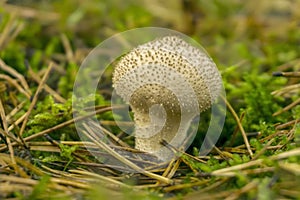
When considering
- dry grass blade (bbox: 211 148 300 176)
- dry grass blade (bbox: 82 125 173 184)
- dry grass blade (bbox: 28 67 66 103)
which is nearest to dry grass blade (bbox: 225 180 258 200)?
dry grass blade (bbox: 211 148 300 176)

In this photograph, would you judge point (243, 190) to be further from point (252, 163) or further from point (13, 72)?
point (13, 72)

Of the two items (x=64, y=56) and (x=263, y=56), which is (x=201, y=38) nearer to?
(x=263, y=56)

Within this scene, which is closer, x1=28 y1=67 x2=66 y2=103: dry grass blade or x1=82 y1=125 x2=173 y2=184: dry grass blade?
x1=82 y1=125 x2=173 y2=184: dry grass blade

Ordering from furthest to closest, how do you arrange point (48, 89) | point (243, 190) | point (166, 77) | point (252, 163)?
point (48, 89) < point (166, 77) < point (252, 163) < point (243, 190)

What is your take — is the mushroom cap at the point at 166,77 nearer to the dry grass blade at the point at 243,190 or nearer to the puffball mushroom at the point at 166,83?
the puffball mushroom at the point at 166,83

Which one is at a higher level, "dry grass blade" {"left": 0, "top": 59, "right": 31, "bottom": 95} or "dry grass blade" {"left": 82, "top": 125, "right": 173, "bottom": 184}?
"dry grass blade" {"left": 0, "top": 59, "right": 31, "bottom": 95}

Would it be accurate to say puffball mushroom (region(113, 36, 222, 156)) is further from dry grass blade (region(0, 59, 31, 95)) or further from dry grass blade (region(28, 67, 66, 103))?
dry grass blade (region(0, 59, 31, 95))

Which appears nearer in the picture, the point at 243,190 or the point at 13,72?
the point at 243,190

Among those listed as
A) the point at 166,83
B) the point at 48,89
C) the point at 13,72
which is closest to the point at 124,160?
the point at 166,83

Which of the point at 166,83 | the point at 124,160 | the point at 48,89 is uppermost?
the point at 166,83
